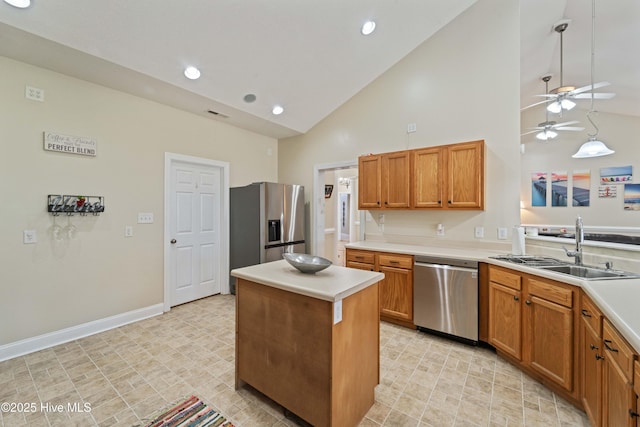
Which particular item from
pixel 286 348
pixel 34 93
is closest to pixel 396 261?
pixel 286 348

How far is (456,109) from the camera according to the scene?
337 centimetres

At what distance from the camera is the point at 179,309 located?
12.3 feet

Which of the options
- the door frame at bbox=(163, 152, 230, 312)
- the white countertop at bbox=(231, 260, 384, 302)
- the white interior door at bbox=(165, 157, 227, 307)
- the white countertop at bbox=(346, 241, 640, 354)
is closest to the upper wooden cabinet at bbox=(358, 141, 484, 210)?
the white countertop at bbox=(346, 241, 640, 354)

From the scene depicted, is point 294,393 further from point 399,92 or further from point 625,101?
point 625,101

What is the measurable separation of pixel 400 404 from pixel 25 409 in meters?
2.62

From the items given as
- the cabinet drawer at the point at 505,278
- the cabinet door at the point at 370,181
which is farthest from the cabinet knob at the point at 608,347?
the cabinet door at the point at 370,181

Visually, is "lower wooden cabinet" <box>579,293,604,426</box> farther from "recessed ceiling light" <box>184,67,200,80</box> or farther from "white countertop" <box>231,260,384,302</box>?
"recessed ceiling light" <box>184,67,200,80</box>

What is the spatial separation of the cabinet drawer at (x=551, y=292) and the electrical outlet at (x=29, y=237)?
4.61 m

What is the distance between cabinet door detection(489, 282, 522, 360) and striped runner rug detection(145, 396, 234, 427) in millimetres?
2335

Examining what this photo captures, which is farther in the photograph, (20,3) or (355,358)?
(20,3)

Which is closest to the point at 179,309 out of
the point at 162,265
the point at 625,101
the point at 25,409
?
the point at 162,265

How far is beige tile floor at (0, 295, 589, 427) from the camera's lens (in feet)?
5.80

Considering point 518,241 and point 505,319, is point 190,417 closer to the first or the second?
point 505,319

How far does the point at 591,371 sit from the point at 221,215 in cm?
442
